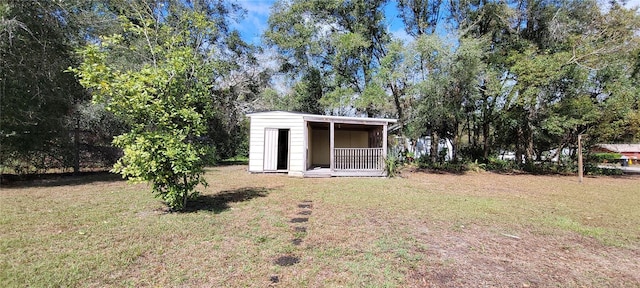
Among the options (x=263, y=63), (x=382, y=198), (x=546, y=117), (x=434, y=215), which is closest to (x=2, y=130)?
(x=382, y=198)

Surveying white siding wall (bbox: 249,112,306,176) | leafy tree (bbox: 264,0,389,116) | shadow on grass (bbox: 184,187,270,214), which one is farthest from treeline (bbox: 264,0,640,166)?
shadow on grass (bbox: 184,187,270,214)

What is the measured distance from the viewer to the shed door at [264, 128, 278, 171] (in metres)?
11.5

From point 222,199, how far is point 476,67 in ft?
36.8

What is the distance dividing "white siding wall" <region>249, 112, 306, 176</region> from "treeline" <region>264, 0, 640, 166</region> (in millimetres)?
4713

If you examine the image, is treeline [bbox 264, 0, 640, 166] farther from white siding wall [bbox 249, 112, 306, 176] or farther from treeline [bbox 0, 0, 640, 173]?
white siding wall [bbox 249, 112, 306, 176]

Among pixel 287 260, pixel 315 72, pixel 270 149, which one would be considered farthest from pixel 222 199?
pixel 315 72

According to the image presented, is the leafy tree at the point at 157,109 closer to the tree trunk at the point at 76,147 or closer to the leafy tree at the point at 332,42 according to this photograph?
the tree trunk at the point at 76,147

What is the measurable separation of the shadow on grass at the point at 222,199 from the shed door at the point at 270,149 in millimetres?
3900

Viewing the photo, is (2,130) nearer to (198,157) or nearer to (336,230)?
(198,157)

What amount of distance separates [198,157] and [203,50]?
13573 millimetres

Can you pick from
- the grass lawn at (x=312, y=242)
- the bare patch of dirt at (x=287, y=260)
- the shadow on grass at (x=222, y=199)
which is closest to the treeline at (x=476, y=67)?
the grass lawn at (x=312, y=242)

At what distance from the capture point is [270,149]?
11602 mm

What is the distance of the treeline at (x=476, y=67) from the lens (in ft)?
40.2

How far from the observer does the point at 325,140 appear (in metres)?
14.9
